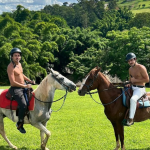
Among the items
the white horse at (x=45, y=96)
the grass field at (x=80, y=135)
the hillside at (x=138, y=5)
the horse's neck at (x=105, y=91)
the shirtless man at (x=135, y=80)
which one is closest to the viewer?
the shirtless man at (x=135, y=80)

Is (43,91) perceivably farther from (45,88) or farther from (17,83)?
(17,83)

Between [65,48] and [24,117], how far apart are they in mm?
39665

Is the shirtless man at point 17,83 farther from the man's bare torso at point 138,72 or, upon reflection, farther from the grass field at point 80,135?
the man's bare torso at point 138,72

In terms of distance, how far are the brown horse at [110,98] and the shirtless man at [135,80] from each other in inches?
12.3

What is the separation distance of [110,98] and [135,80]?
88 centimetres

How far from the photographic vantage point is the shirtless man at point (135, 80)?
251 inches

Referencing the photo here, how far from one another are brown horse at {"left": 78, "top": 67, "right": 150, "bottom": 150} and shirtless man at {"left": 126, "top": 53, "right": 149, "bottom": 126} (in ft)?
1.03

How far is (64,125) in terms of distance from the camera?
1040cm

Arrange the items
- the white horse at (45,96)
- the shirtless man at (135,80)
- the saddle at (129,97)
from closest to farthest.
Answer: the shirtless man at (135,80) → the white horse at (45,96) → the saddle at (129,97)

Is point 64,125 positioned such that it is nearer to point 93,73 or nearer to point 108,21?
point 93,73

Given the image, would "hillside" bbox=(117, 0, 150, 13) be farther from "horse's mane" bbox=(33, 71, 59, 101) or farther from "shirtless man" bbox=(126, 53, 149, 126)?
"horse's mane" bbox=(33, 71, 59, 101)

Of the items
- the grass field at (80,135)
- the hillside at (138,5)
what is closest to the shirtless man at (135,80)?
the grass field at (80,135)

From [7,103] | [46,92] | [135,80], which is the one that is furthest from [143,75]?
[7,103]

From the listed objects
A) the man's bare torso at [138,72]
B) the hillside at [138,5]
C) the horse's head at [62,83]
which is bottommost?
the horse's head at [62,83]
